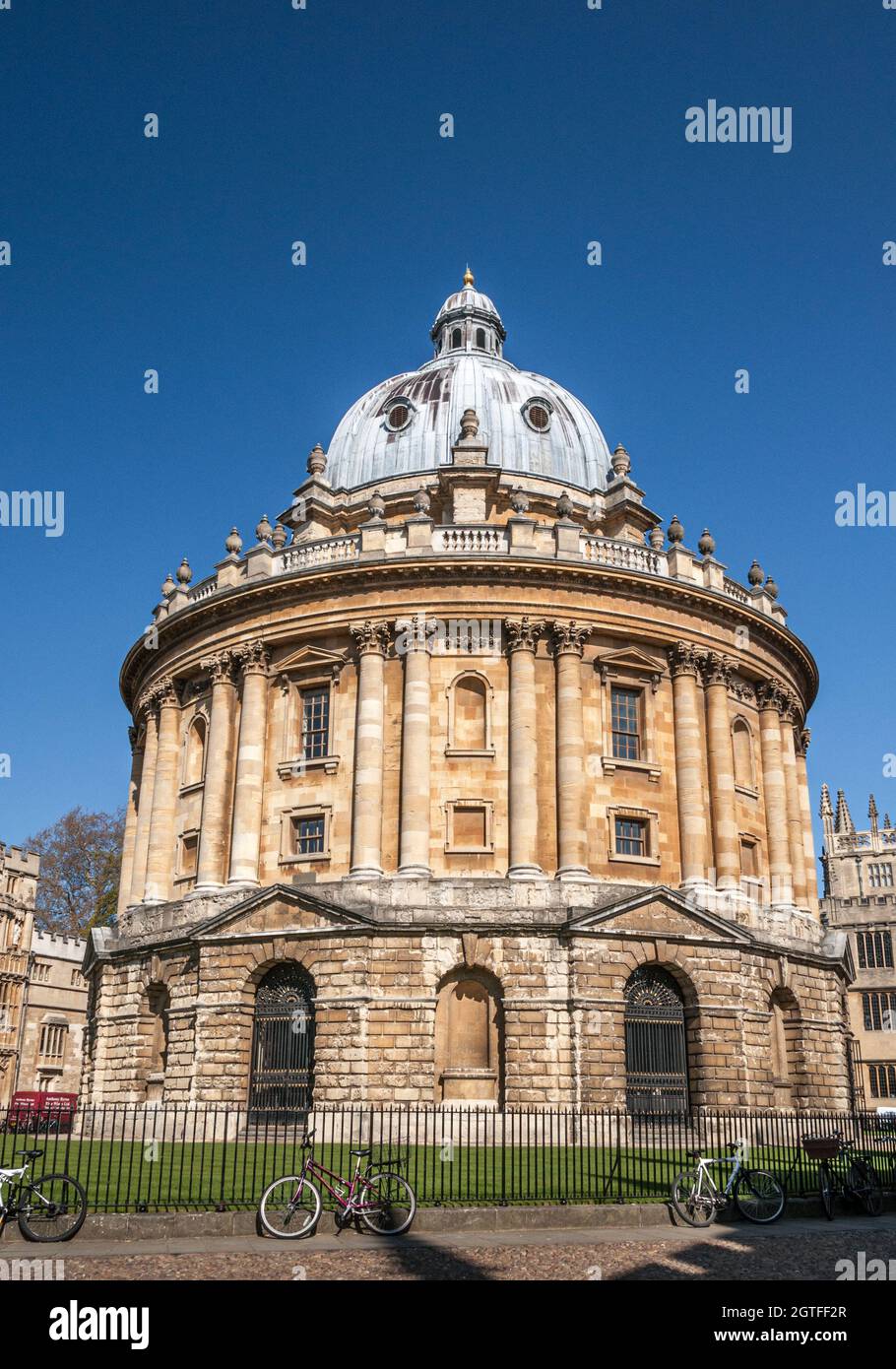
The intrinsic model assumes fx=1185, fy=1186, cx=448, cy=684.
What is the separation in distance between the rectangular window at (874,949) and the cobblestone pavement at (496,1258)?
57868 millimetres

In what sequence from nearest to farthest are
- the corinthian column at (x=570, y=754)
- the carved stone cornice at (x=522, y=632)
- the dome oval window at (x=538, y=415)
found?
the corinthian column at (x=570, y=754) → the carved stone cornice at (x=522, y=632) → the dome oval window at (x=538, y=415)

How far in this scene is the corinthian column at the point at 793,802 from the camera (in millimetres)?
38500

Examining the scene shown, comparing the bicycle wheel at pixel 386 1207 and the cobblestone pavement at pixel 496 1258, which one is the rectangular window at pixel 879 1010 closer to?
the cobblestone pavement at pixel 496 1258

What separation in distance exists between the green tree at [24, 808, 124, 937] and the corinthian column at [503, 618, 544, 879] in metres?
35.7

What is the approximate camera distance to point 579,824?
106 ft

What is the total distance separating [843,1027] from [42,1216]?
29251 mm


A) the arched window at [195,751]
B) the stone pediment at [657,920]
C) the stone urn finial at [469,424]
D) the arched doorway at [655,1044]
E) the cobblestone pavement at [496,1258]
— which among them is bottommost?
the cobblestone pavement at [496,1258]

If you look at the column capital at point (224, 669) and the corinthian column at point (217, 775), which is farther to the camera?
the column capital at point (224, 669)

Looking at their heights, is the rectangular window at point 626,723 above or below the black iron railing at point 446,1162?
above

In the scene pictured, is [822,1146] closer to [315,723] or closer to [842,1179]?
[842,1179]

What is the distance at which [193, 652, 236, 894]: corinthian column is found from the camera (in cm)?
3422

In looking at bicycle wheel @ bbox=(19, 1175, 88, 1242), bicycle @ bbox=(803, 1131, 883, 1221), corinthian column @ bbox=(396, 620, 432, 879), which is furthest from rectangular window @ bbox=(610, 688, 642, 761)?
bicycle wheel @ bbox=(19, 1175, 88, 1242)

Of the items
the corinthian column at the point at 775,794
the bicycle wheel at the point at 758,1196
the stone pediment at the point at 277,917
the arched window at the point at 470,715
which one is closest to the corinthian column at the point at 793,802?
the corinthian column at the point at 775,794

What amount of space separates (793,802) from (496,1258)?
28.8 metres
